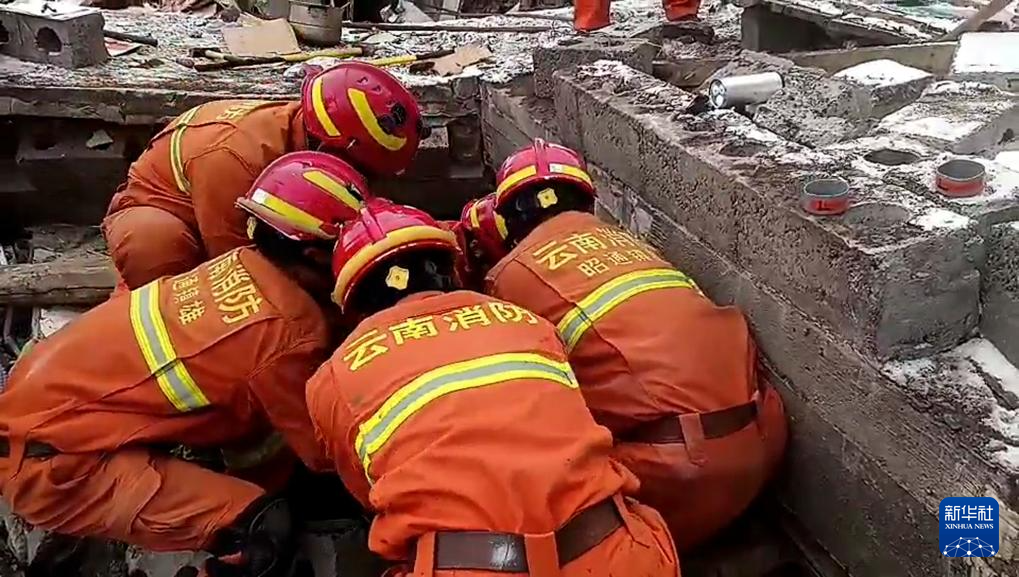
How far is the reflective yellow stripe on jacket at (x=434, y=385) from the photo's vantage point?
2.50 m

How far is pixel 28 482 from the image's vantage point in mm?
3148

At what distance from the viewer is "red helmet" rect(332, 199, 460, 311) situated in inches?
121

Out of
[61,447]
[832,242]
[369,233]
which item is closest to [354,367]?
[369,233]

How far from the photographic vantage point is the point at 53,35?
6750 mm

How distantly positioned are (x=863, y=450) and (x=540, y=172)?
1554 mm

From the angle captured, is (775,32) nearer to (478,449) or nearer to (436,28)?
(436,28)

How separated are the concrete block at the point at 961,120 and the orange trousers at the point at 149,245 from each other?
10.3ft

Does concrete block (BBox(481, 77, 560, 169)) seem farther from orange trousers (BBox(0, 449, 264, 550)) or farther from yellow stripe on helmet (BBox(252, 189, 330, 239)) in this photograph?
orange trousers (BBox(0, 449, 264, 550))

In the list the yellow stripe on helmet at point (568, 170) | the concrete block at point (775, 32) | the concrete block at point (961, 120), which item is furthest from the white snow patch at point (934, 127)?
the concrete block at point (775, 32)

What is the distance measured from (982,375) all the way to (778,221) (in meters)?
0.76

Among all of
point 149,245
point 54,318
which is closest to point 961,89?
point 149,245

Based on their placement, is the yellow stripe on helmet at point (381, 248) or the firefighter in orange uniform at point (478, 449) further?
the yellow stripe on helmet at point (381, 248)

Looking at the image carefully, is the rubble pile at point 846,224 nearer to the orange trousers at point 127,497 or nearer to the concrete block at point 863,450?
the concrete block at point 863,450

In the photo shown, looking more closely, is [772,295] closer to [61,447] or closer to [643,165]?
[643,165]
